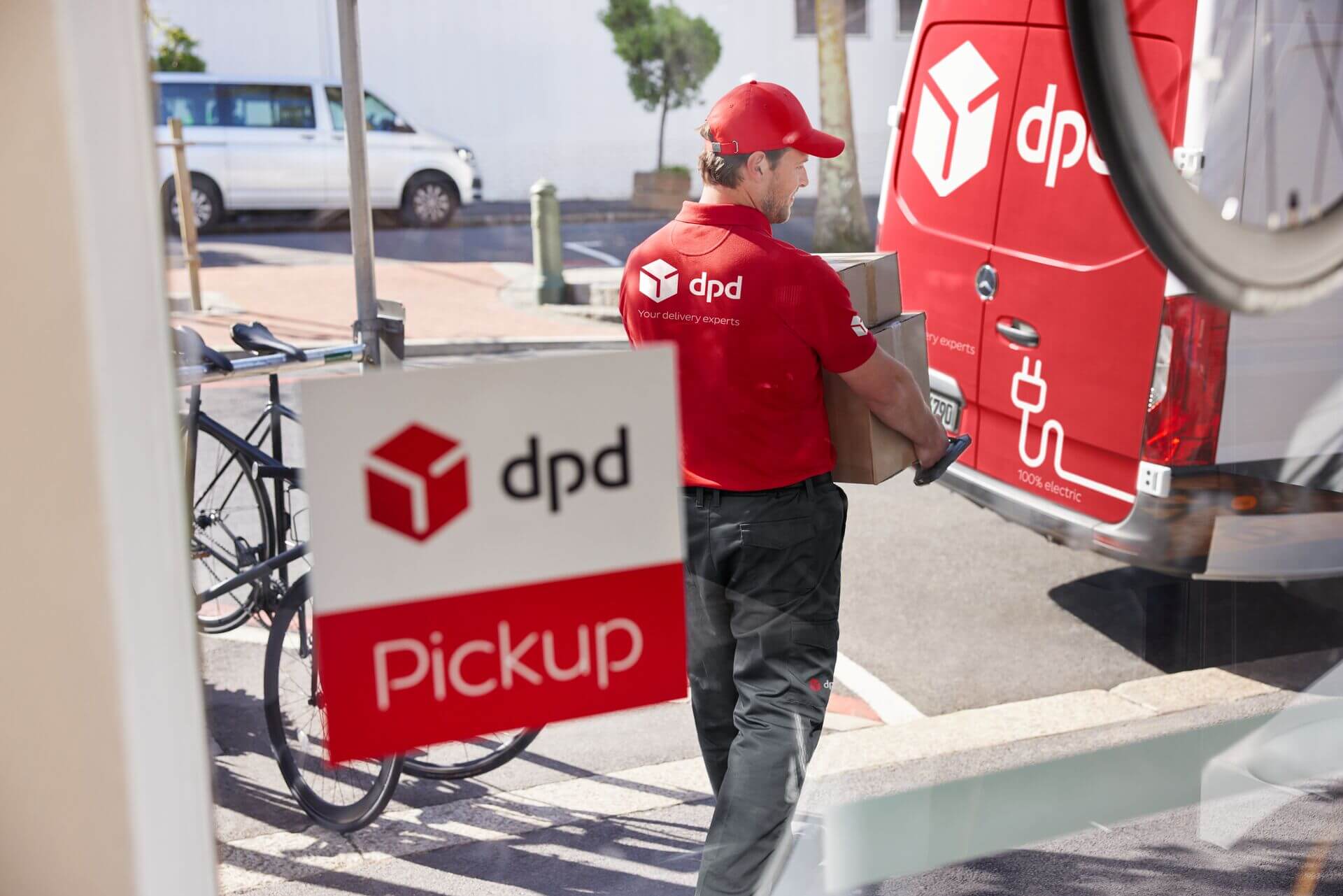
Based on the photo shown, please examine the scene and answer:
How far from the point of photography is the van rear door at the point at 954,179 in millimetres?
3443

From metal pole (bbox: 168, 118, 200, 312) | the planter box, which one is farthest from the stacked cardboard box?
Answer: metal pole (bbox: 168, 118, 200, 312)

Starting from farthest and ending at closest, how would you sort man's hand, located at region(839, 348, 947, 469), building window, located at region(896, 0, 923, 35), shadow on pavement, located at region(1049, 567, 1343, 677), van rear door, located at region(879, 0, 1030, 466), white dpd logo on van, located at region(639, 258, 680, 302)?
shadow on pavement, located at region(1049, 567, 1343, 677)
van rear door, located at region(879, 0, 1030, 466)
building window, located at region(896, 0, 923, 35)
man's hand, located at region(839, 348, 947, 469)
white dpd logo on van, located at region(639, 258, 680, 302)

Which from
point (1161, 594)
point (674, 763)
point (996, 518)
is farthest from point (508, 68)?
point (996, 518)

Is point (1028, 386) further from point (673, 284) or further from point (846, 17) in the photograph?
point (673, 284)

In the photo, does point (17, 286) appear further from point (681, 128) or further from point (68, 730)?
point (681, 128)

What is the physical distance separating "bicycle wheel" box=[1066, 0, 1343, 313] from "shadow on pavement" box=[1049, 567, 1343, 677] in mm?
1224

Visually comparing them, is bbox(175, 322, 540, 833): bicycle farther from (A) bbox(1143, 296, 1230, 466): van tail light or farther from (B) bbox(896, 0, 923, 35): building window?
(A) bbox(1143, 296, 1230, 466): van tail light

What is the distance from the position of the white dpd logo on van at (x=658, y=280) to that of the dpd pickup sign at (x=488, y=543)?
344mm

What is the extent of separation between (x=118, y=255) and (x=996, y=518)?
13.7 ft

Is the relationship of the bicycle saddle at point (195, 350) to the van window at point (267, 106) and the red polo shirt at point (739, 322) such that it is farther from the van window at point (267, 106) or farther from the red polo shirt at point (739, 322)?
the red polo shirt at point (739, 322)

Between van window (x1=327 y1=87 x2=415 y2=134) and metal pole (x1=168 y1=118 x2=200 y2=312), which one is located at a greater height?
van window (x1=327 y1=87 x2=415 y2=134)

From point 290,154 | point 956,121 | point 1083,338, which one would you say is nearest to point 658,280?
point 290,154

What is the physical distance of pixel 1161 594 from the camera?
4.16 meters

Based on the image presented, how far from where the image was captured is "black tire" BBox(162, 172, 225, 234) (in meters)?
1.66
